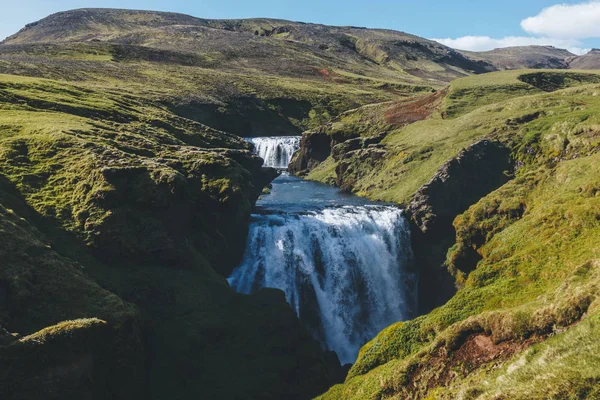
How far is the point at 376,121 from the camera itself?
7562cm

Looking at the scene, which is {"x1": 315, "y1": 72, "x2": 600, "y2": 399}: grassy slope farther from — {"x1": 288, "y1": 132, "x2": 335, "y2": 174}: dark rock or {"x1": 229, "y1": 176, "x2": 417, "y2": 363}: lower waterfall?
{"x1": 288, "y1": 132, "x2": 335, "y2": 174}: dark rock

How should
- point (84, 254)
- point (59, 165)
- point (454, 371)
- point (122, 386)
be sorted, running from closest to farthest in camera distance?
point (454, 371)
point (122, 386)
point (84, 254)
point (59, 165)

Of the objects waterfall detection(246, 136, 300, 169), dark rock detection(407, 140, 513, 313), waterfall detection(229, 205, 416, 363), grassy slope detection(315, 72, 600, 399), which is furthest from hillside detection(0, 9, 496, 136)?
grassy slope detection(315, 72, 600, 399)

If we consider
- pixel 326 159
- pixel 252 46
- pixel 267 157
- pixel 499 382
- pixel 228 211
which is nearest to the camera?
pixel 499 382

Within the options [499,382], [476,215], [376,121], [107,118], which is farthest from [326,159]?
[499,382]

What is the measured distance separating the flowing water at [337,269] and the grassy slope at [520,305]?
6.51m

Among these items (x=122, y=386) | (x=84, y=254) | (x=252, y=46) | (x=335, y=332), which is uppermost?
(x=252, y=46)

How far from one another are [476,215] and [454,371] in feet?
73.1

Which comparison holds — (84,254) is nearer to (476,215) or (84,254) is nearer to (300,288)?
(300,288)

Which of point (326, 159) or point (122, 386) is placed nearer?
point (122, 386)

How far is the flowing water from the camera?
3484 cm

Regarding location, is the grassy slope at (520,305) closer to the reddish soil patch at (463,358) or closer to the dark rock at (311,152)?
the reddish soil patch at (463,358)

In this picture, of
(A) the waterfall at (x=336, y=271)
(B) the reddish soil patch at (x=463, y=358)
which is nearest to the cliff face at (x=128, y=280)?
(A) the waterfall at (x=336, y=271)

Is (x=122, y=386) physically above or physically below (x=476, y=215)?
below
